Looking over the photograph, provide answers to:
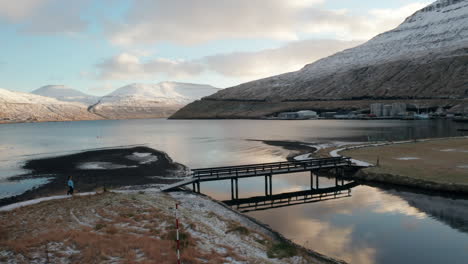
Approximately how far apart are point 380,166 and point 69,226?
40045mm

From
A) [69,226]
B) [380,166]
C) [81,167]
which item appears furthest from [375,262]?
[81,167]

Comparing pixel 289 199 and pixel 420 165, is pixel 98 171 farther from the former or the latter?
pixel 420 165

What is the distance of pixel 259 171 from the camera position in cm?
4219

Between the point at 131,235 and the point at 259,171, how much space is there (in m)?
23.2

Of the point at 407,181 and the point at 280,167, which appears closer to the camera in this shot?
the point at 407,181

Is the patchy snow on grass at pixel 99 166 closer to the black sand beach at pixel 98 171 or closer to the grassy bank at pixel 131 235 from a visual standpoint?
the black sand beach at pixel 98 171

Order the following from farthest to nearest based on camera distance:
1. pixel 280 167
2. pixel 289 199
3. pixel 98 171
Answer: pixel 98 171, pixel 280 167, pixel 289 199

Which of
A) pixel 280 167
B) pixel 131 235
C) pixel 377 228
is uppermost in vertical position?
pixel 280 167

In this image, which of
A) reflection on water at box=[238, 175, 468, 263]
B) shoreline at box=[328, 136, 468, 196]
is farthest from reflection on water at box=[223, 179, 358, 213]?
shoreline at box=[328, 136, 468, 196]

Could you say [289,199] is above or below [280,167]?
below

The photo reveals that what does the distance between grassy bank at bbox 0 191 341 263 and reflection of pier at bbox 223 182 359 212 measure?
6151mm

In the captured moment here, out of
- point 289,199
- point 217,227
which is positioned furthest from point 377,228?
point 217,227

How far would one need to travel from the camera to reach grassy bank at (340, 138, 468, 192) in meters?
39.1

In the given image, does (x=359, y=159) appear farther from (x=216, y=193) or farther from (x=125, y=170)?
(x=125, y=170)
